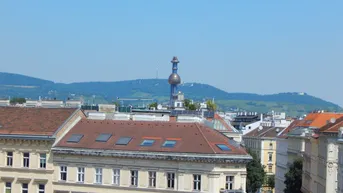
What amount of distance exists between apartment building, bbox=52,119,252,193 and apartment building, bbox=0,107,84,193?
0.97 metres

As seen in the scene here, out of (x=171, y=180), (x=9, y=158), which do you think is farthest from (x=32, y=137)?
(x=171, y=180)

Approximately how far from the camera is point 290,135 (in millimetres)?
160500

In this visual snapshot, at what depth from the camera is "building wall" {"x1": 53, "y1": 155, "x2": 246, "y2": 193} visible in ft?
275

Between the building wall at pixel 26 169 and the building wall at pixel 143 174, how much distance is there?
3.10ft

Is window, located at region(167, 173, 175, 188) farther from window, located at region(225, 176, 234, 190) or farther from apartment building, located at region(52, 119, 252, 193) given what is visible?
window, located at region(225, 176, 234, 190)

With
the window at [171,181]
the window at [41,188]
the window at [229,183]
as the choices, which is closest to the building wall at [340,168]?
the window at [229,183]

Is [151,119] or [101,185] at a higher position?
[151,119]

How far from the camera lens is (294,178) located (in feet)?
483

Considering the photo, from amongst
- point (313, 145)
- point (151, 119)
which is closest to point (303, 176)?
point (313, 145)

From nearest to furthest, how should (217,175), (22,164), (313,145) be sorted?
1. (217,175)
2. (22,164)
3. (313,145)

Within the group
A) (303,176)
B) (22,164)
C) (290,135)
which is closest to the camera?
(22,164)

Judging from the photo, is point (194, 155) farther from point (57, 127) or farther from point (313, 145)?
point (313, 145)

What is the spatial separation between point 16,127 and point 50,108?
4482 millimetres

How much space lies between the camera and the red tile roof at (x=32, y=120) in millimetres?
92500
